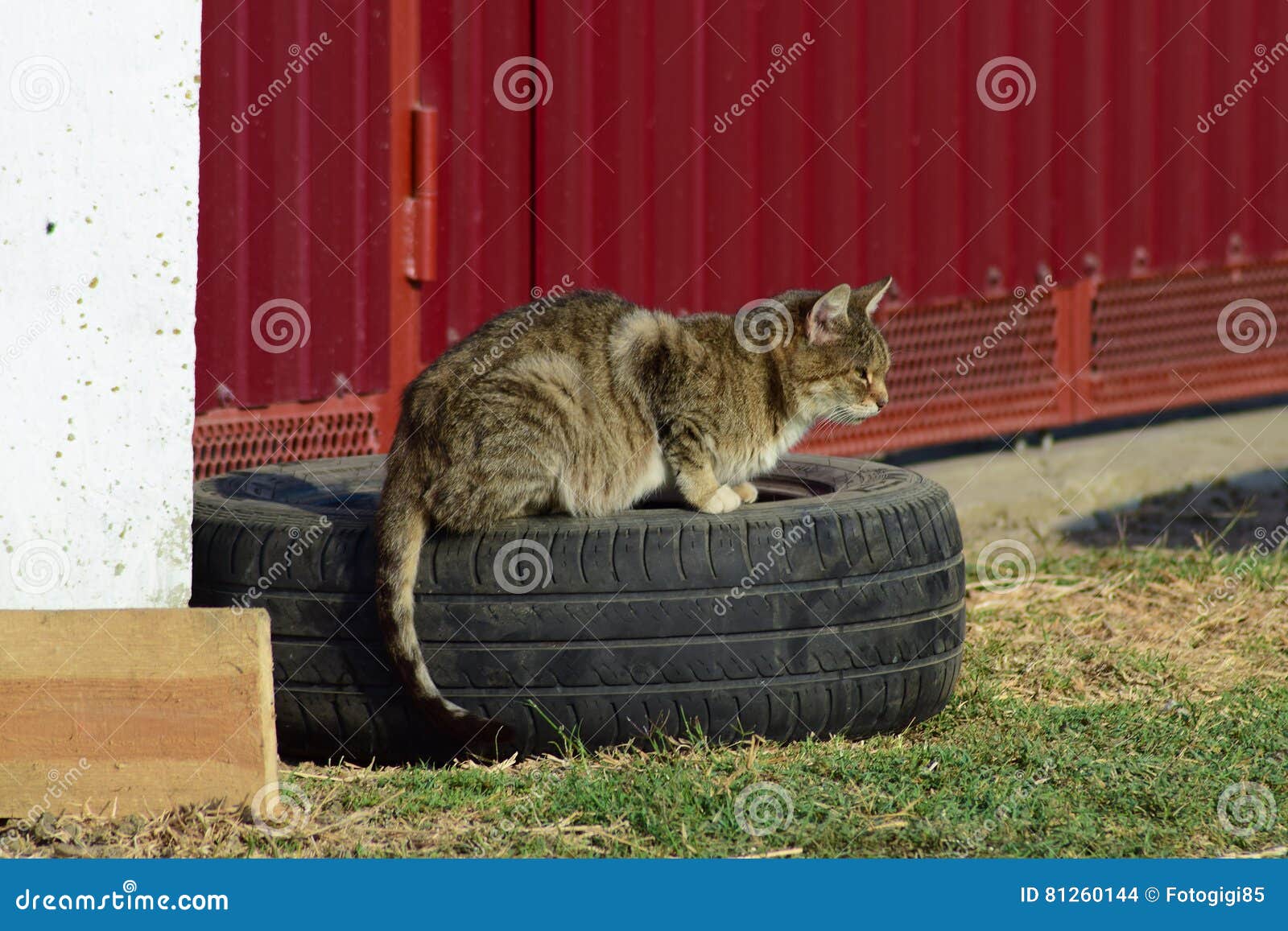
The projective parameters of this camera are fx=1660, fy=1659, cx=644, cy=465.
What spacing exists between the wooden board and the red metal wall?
218 centimetres

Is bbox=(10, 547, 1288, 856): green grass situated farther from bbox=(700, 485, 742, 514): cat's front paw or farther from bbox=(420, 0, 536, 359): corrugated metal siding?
bbox=(420, 0, 536, 359): corrugated metal siding

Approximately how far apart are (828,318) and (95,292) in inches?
74.8

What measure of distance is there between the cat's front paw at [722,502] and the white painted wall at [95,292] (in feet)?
4.30

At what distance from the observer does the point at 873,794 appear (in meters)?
3.86

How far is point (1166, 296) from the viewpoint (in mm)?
8875

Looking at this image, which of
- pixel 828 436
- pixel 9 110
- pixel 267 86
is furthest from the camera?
pixel 828 436

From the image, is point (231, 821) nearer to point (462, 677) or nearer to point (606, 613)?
point (462, 677)

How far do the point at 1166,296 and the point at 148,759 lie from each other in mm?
6611

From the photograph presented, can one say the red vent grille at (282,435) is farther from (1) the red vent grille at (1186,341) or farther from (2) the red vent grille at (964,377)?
(1) the red vent grille at (1186,341)

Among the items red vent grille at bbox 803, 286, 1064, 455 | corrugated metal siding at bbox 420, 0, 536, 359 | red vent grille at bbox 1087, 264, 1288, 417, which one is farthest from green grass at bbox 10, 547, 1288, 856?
red vent grille at bbox 1087, 264, 1288, 417

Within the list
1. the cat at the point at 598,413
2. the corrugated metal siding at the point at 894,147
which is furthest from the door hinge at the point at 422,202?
the cat at the point at 598,413

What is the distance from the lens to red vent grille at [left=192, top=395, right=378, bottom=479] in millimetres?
5895

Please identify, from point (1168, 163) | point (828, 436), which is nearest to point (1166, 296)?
point (1168, 163)

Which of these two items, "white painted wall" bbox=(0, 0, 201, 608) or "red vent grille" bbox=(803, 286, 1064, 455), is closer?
"white painted wall" bbox=(0, 0, 201, 608)
